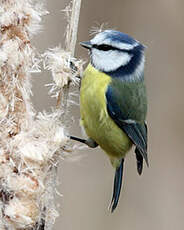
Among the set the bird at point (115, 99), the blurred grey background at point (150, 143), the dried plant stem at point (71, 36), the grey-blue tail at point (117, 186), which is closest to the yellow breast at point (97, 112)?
the bird at point (115, 99)

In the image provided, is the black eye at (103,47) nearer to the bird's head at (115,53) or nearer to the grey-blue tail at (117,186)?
the bird's head at (115,53)

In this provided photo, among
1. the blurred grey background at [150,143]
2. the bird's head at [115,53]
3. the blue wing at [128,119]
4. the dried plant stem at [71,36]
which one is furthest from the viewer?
the blurred grey background at [150,143]

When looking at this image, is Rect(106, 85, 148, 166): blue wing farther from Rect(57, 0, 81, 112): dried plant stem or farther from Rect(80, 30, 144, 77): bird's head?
Rect(57, 0, 81, 112): dried plant stem

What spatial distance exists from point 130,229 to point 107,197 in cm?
25

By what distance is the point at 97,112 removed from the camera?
2.14 metres

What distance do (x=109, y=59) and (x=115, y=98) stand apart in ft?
0.68

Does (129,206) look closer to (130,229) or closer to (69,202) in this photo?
(130,229)

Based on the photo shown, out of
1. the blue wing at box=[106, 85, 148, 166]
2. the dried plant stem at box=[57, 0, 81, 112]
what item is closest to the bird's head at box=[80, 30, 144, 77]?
the blue wing at box=[106, 85, 148, 166]

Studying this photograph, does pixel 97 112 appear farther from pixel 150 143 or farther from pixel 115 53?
pixel 150 143

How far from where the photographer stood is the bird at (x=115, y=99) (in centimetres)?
208

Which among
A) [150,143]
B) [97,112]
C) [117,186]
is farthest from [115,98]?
[150,143]

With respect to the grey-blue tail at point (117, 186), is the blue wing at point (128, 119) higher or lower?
higher

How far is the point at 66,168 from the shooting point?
8.92 feet

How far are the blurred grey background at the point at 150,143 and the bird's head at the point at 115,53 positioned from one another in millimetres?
538
